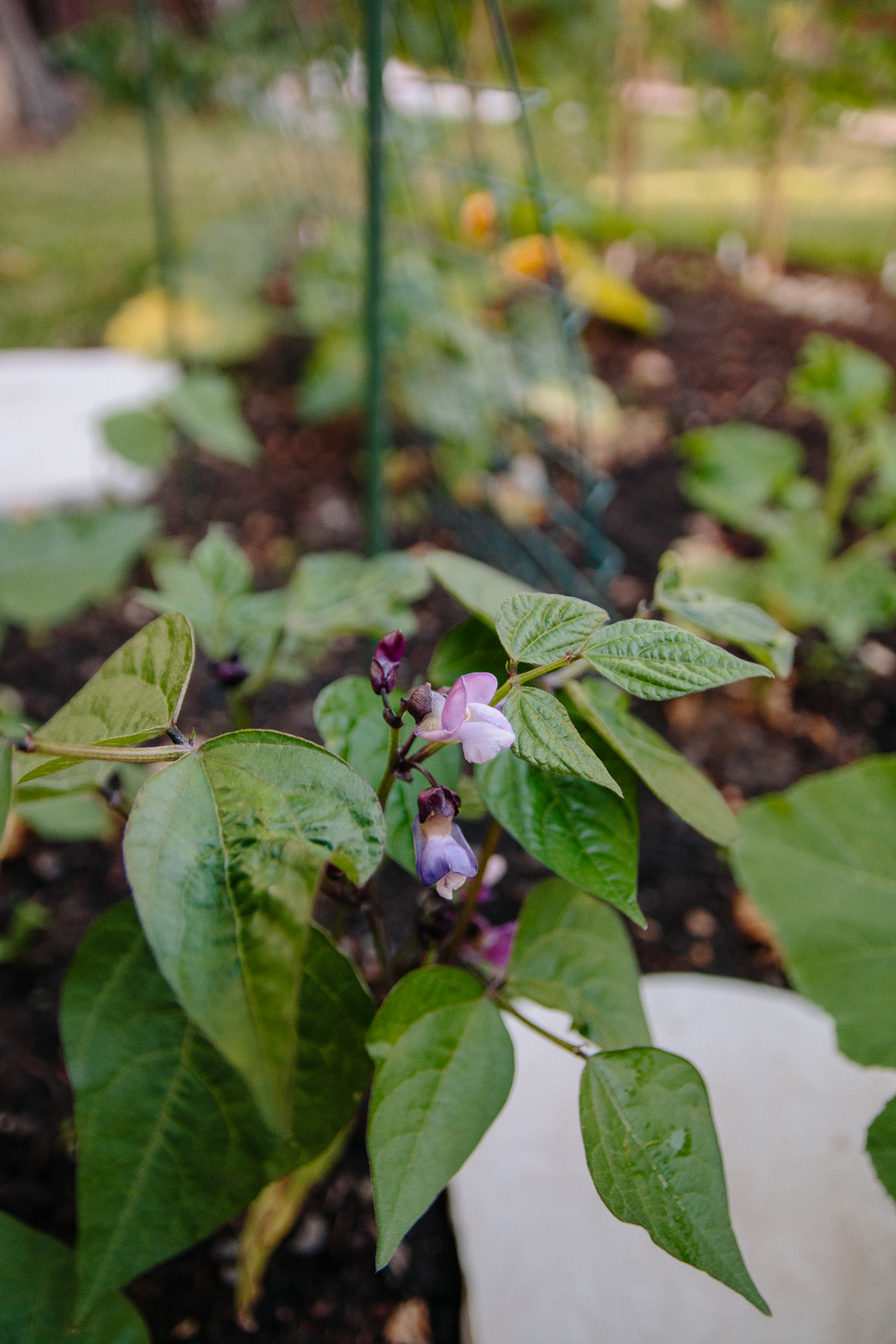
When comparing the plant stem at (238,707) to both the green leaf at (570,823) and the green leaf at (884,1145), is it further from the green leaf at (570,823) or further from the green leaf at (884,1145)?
the green leaf at (884,1145)

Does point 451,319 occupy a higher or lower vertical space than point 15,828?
higher

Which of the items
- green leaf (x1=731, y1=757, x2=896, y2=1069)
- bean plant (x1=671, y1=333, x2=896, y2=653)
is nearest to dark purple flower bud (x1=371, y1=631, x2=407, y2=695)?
green leaf (x1=731, y1=757, x2=896, y2=1069)

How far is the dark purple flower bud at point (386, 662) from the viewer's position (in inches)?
23.5

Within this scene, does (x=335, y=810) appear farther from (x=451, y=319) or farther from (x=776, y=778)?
(x=451, y=319)

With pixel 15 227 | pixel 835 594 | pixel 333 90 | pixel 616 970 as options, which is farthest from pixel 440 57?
pixel 616 970

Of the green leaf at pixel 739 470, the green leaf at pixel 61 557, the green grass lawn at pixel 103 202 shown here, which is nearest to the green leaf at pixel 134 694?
the green leaf at pixel 61 557

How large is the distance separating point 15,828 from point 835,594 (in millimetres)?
1663

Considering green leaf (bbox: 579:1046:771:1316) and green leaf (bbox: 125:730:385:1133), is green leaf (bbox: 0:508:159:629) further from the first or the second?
green leaf (bbox: 579:1046:771:1316)

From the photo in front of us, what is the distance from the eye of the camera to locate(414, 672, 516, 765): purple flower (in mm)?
518

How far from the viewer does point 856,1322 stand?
34.7 inches

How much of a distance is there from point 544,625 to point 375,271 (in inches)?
47.5

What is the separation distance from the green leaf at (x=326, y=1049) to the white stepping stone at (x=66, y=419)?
187cm

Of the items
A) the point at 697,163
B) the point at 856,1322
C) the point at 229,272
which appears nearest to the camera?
the point at 856,1322

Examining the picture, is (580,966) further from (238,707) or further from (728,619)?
(238,707)
